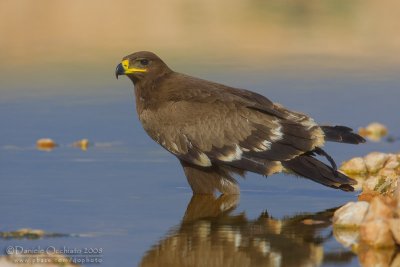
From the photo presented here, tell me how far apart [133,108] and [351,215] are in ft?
22.9

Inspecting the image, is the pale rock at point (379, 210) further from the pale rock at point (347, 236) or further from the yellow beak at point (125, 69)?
the yellow beak at point (125, 69)

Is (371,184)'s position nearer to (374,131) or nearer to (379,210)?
(379,210)

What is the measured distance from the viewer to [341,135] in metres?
11.5

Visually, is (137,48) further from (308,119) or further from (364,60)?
(308,119)

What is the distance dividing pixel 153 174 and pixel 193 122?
1.08 m

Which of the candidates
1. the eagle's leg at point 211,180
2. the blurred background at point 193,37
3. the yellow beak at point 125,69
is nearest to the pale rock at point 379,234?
the eagle's leg at point 211,180

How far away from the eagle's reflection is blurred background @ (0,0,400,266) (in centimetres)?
2

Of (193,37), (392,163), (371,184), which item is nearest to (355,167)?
(392,163)

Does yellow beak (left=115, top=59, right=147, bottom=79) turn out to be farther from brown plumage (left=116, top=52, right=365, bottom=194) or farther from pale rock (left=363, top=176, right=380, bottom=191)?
pale rock (left=363, top=176, right=380, bottom=191)

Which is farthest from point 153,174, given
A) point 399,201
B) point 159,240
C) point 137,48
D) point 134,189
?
point 137,48

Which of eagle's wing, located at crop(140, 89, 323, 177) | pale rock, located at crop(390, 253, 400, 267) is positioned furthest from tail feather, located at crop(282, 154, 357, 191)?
pale rock, located at crop(390, 253, 400, 267)

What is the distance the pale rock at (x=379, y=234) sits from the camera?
921 cm

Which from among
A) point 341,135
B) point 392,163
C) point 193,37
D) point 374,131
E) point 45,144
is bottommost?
point 392,163

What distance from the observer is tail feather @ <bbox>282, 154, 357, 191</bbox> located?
11344mm
